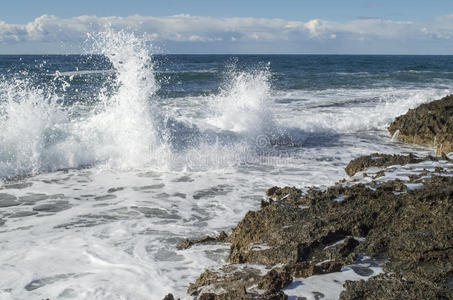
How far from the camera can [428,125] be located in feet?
27.5

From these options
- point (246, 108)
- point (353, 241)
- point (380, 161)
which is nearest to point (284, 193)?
point (353, 241)

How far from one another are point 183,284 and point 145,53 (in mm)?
6478

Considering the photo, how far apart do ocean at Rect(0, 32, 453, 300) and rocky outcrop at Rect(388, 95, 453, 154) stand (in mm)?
288

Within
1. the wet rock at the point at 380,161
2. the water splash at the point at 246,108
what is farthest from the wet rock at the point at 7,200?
the water splash at the point at 246,108

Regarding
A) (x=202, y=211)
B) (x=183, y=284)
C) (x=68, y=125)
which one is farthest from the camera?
(x=68, y=125)

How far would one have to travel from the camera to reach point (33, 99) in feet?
26.9

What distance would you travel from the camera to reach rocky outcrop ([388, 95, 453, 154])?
26.5ft

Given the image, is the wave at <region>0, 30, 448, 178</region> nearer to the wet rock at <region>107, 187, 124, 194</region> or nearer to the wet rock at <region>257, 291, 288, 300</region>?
the wet rock at <region>107, 187, 124, 194</region>

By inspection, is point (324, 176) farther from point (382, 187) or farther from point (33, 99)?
point (33, 99)

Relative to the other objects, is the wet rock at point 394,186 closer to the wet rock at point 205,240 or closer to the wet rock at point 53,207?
the wet rock at point 205,240

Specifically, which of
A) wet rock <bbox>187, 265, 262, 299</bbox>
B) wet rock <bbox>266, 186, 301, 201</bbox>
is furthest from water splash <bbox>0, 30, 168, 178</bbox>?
wet rock <bbox>187, 265, 262, 299</bbox>

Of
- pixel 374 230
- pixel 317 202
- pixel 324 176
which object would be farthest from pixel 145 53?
pixel 374 230

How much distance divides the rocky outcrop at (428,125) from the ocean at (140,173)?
288 mm

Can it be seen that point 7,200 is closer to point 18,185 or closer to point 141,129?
point 18,185
